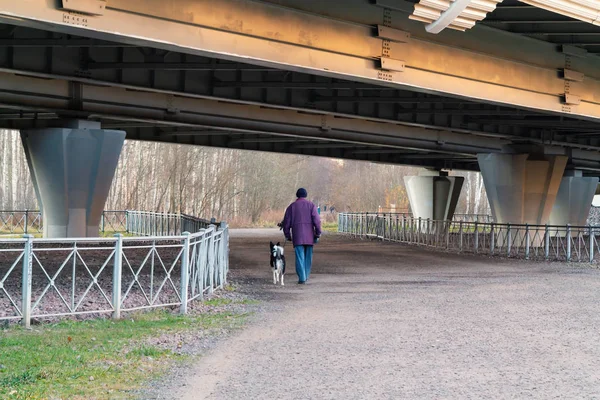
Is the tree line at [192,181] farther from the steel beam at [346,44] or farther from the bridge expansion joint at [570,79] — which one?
the steel beam at [346,44]

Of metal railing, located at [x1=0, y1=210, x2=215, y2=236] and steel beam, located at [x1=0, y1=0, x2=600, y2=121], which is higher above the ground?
steel beam, located at [x1=0, y1=0, x2=600, y2=121]

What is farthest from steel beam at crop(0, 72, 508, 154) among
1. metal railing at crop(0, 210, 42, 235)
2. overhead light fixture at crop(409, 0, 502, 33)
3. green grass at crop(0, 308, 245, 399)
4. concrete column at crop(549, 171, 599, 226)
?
concrete column at crop(549, 171, 599, 226)

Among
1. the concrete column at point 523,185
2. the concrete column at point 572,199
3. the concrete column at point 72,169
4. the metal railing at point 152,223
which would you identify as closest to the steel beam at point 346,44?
the concrete column at point 72,169

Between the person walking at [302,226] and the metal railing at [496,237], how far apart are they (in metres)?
11.6

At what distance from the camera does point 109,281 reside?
15203mm

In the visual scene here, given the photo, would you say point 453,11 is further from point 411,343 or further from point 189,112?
point 189,112

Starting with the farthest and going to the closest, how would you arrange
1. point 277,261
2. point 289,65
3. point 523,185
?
point 523,185
point 277,261
point 289,65

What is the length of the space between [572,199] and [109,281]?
40284 millimetres

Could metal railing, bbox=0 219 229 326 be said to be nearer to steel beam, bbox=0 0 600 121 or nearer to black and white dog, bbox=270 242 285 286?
black and white dog, bbox=270 242 285 286

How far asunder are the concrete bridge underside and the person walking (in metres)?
2.69

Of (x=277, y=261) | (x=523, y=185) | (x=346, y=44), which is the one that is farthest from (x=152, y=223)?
(x=346, y=44)

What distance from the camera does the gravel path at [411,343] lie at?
7.11m

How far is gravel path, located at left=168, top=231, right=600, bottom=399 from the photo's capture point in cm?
711

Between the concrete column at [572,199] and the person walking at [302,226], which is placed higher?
the concrete column at [572,199]
